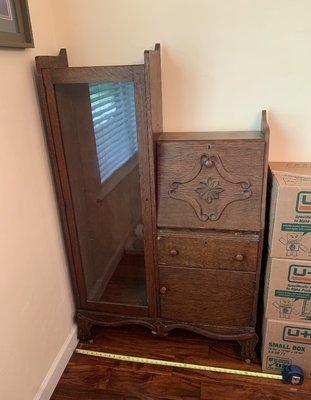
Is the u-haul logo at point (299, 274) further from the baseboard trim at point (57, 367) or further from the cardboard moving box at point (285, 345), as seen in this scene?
the baseboard trim at point (57, 367)

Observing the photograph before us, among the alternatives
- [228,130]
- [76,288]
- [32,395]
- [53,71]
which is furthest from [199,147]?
[32,395]

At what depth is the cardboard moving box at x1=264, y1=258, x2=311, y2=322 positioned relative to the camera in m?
1.29

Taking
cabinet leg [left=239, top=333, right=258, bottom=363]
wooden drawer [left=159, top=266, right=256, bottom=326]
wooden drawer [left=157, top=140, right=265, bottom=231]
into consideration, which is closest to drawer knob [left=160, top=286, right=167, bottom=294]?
wooden drawer [left=159, top=266, right=256, bottom=326]

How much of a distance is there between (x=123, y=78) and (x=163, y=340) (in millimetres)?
1301

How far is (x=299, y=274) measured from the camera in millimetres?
1298

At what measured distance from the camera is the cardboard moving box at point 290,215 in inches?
47.0

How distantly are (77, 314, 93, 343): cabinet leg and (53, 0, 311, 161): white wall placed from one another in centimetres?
108

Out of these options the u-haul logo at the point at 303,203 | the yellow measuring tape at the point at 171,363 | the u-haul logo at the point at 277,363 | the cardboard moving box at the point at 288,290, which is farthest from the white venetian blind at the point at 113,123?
the u-haul logo at the point at 277,363

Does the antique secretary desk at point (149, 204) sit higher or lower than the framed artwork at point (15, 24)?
lower

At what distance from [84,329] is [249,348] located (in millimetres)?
829

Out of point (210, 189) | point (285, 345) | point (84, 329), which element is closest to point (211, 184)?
point (210, 189)

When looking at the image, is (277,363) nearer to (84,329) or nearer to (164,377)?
(164,377)

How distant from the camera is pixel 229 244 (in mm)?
1335

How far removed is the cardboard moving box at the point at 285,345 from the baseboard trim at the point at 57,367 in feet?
3.09
